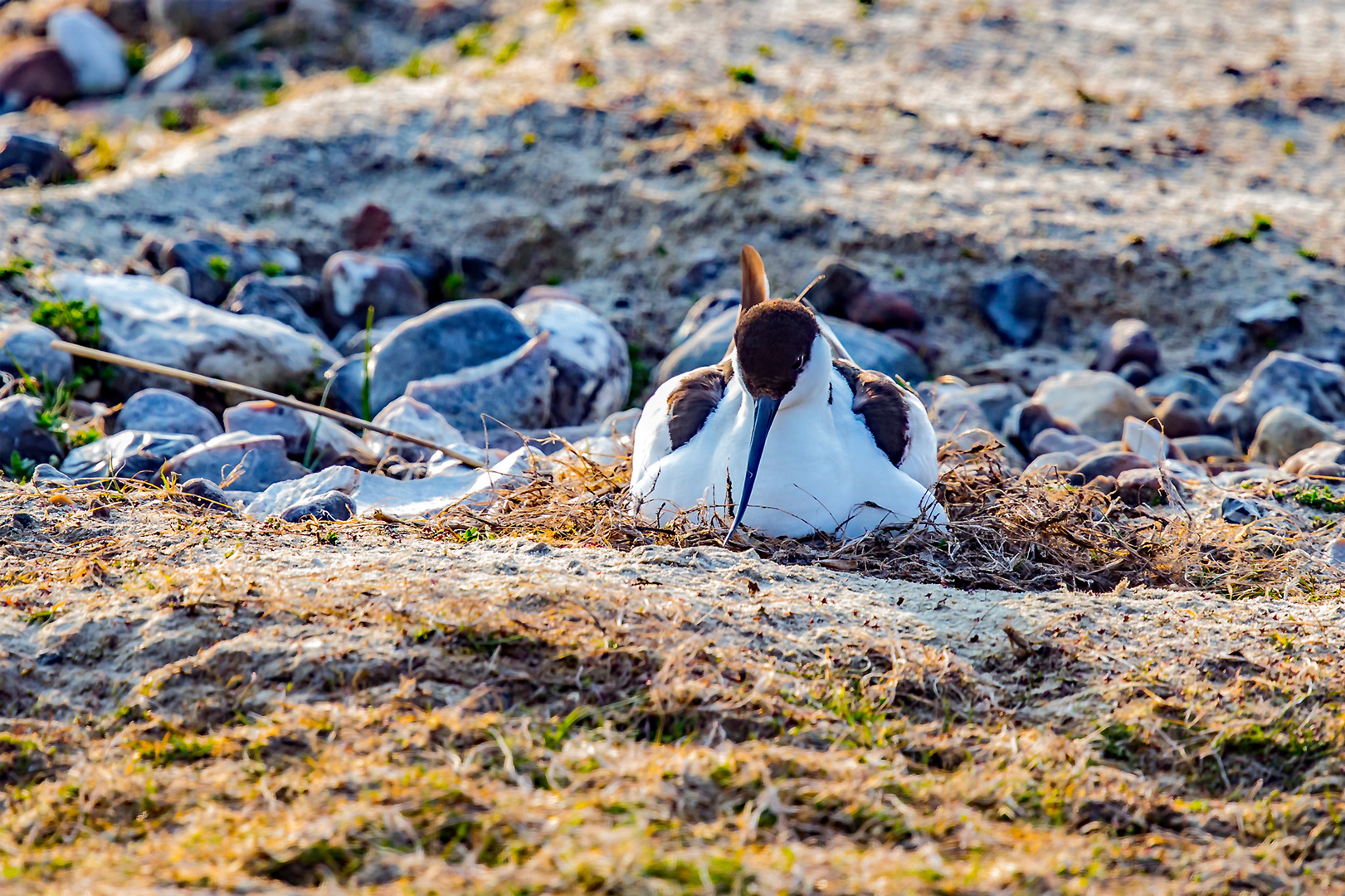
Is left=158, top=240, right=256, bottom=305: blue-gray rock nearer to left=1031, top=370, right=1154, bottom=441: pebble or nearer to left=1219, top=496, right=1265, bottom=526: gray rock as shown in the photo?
left=1031, top=370, right=1154, bottom=441: pebble

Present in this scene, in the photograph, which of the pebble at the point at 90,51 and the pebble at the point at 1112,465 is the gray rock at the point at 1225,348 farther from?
the pebble at the point at 90,51

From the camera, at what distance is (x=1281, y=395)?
21.5ft

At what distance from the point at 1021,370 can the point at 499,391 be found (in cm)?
314

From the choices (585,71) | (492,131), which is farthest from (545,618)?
(585,71)

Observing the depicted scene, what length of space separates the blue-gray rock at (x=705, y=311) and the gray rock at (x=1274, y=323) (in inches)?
123

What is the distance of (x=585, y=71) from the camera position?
395 inches

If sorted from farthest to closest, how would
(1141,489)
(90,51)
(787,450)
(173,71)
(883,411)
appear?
1. (90,51)
2. (173,71)
3. (1141,489)
4. (883,411)
5. (787,450)

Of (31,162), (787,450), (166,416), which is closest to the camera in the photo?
(787,450)

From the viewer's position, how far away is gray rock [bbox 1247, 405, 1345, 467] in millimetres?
6031

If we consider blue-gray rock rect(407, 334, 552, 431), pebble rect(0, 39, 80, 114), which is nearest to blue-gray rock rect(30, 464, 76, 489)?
blue-gray rock rect(407, 334, 552, 431)

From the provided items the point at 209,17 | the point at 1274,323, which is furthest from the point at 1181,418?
the point at 209,17

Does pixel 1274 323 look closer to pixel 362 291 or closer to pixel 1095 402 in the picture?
pixel 1095 402

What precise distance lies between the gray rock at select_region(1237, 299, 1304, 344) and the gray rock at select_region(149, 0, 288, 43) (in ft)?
33.1

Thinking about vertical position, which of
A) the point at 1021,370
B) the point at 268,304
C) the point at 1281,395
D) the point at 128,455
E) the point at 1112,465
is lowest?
the point at 1021,370
